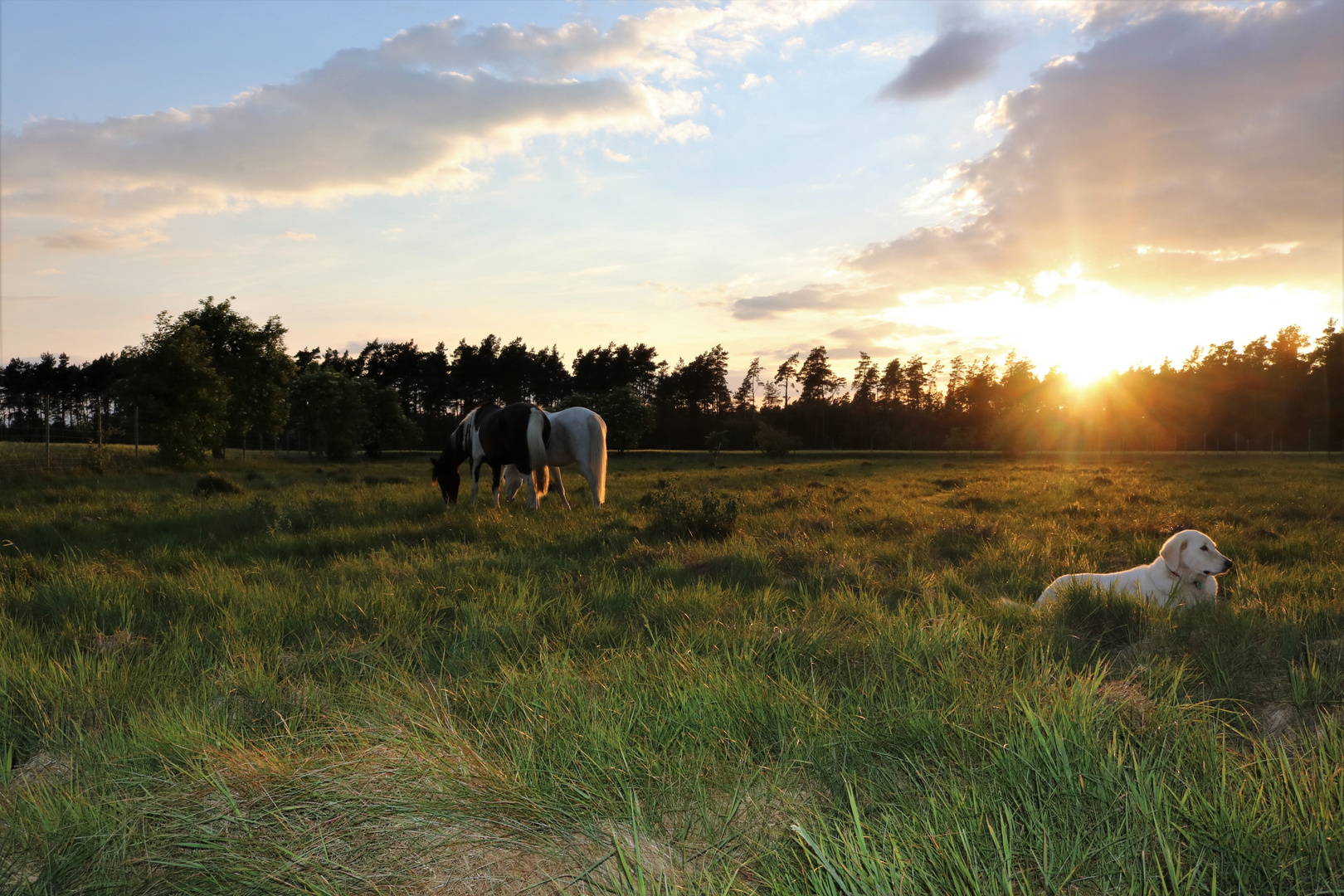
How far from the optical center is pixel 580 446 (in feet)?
42.9

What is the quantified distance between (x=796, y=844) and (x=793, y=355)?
141m

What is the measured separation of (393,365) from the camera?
10525 cm

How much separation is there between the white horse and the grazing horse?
269 millimetres

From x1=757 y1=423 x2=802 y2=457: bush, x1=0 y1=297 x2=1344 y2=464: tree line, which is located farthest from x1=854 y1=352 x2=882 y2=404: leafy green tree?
x1=757 y1=423 x2=802 y2=457: bush

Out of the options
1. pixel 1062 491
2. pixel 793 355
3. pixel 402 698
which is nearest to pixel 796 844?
pixel 402 698

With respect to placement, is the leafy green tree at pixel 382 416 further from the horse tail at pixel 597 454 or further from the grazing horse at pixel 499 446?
the horse tail at pixel 597 454

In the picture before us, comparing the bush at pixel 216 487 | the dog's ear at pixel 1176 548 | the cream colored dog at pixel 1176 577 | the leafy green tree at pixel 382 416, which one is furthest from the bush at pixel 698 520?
the leafy green tree at pixel 382 416

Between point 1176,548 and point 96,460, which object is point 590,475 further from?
point 96,460

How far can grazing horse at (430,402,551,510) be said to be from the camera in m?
12.6

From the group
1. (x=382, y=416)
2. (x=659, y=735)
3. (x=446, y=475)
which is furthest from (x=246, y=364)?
(x=659, y=735)

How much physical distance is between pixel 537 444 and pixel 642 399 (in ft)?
209

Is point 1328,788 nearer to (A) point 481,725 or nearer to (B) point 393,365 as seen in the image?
(A) point 481,725

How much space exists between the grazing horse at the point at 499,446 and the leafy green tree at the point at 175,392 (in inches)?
882

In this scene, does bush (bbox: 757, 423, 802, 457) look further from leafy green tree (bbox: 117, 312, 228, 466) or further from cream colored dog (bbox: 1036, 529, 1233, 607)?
cream colored dog (bbox: 1036, 529, 1233, 607)
